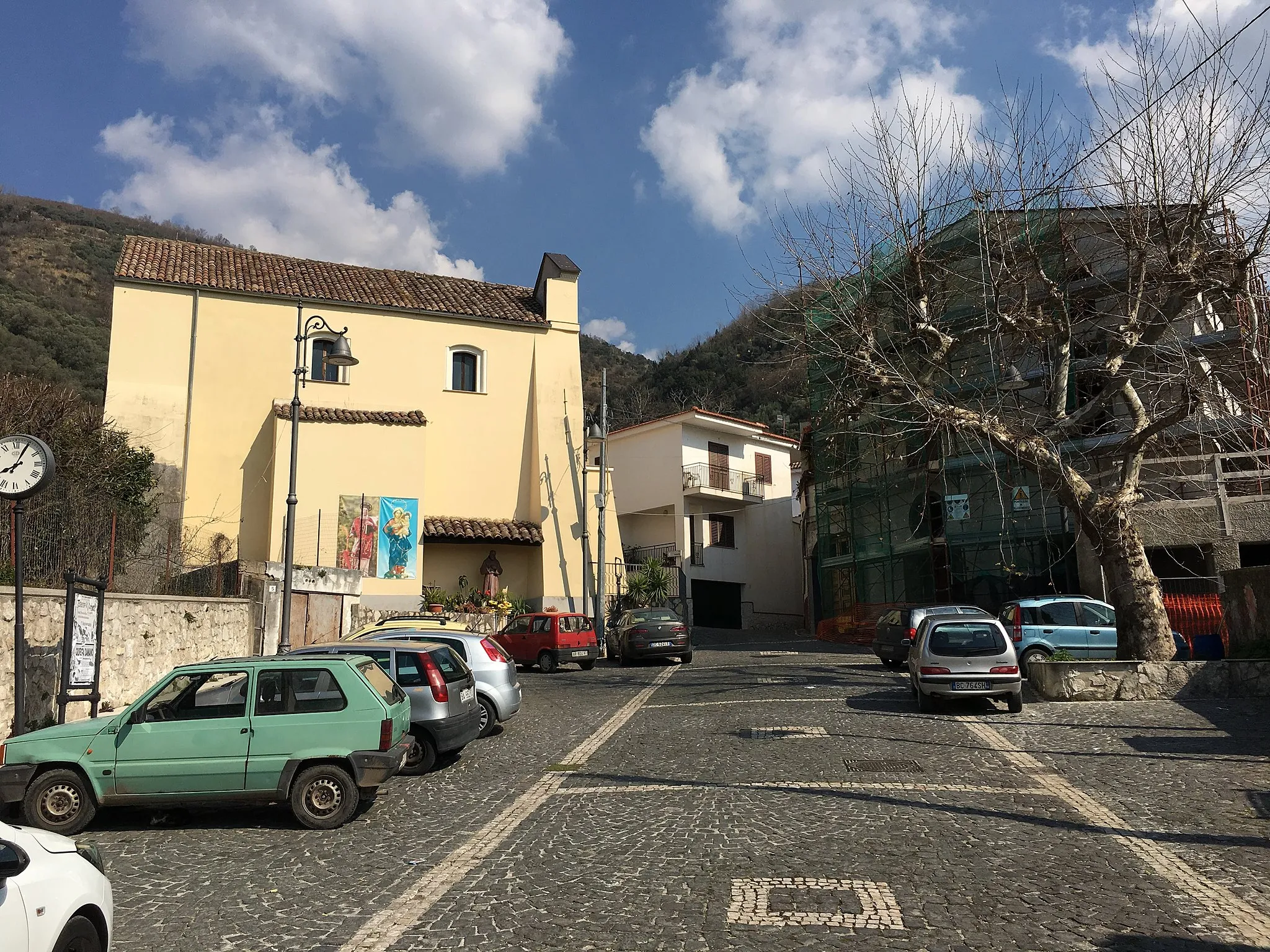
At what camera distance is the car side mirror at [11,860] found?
3.51 metres

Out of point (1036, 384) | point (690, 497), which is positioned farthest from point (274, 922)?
point (690, 497)

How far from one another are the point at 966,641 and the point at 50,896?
40.9ft

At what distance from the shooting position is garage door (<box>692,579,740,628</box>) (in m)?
41.4

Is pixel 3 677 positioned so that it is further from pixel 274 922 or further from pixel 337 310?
pixel 337 310

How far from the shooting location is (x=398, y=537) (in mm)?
27953

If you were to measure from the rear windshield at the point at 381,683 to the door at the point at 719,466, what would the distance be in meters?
33.0

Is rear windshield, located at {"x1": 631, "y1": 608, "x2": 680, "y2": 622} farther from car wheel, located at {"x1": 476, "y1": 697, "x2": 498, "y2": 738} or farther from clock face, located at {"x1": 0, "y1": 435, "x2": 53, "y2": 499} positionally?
clock face, located at {"x1": 0, "y1": 435, "x2": 53, "y2": 499}

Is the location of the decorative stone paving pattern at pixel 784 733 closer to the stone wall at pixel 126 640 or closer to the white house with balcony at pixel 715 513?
the stone wall at pixel 126 640

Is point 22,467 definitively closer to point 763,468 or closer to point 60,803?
point 60,803

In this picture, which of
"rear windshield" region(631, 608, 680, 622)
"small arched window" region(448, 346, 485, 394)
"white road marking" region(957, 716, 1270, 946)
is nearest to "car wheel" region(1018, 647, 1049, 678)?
"rear windshield" region(631, 608, 680, 622)

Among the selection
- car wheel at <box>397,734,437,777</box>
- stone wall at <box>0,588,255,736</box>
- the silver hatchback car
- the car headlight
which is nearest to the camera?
the car headlight

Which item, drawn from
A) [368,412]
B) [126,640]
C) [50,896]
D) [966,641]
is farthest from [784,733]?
[368,412]

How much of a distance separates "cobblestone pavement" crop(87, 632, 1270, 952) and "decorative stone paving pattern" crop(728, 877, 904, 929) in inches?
0.8

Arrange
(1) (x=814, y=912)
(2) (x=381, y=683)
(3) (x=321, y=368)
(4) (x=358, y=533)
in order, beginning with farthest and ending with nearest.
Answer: (3) (x=321, y=368)
(4) (x=358, y=533)
(2) (x=381, y=683)
(1) (x=814, y=912)
